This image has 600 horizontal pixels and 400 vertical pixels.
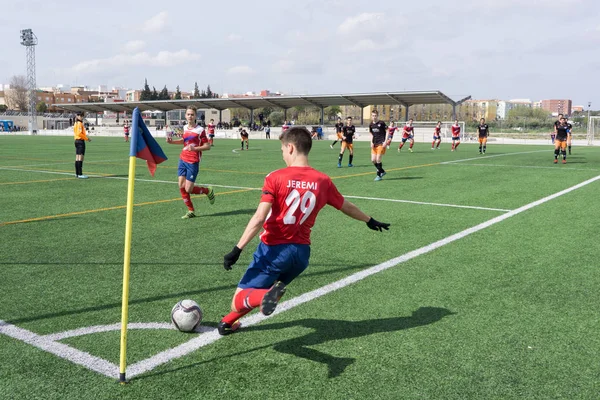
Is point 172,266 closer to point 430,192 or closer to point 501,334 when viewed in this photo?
point 501,334

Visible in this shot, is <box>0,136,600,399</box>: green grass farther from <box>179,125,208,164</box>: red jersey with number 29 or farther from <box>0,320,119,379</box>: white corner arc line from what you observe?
<box>179,125,208,164</box>: red jersey with number 29

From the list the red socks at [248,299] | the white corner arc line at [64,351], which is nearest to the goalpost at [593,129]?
the red socks at [248,299]

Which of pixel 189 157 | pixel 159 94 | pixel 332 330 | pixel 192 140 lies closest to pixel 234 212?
pixel 189 157

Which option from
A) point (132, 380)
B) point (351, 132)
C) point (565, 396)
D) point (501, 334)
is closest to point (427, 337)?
point (501, 334)

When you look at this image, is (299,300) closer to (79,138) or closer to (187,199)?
(187,199)

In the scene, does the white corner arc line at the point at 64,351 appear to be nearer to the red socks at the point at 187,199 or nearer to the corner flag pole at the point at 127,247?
the corner flag pole at the point at 127,247

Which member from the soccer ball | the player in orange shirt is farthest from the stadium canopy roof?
the soccer ball

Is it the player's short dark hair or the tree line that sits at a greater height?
the tree line

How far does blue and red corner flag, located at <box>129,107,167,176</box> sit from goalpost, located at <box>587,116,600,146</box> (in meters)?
50.9

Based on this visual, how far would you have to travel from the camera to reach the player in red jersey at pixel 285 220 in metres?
3.67

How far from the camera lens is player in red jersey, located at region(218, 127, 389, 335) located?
12.0 ft

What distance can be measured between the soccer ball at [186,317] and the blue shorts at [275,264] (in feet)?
1.77

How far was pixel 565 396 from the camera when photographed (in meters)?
3.19

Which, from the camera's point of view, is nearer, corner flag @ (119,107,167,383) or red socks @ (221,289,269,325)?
corner flag @ (119,107,167,383)
